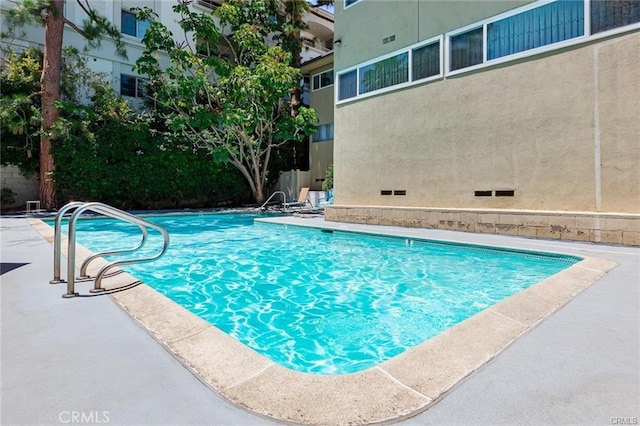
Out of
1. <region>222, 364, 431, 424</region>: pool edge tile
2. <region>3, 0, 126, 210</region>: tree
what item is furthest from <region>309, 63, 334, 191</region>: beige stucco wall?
<region>222, 364, 431, 424</region>: pool edge tile

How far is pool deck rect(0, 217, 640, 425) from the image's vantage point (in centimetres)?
174

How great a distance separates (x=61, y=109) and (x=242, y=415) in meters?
18.3

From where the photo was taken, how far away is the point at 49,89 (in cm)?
1513

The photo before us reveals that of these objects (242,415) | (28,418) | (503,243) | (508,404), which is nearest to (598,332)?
(508,404)

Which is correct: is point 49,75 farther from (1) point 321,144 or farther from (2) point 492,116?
(2) point 492,116

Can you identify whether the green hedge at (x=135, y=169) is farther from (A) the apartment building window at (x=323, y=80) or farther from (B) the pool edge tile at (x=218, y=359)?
(B) the pool edge tile at (x=218, y=359)

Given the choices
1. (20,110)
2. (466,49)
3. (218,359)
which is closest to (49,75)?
(20,110)

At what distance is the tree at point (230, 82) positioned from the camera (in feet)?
48.9

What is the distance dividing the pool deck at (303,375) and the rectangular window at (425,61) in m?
7.93

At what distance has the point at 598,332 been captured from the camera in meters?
2.66

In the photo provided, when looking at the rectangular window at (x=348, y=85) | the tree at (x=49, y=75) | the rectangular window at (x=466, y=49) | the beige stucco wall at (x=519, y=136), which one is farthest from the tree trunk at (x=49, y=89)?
the rectangular window at (x=466, y=49)

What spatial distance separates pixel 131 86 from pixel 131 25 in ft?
12.0

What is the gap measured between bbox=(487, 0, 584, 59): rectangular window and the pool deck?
263 inches

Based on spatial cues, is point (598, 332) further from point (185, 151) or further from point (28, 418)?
point (185, 151)
